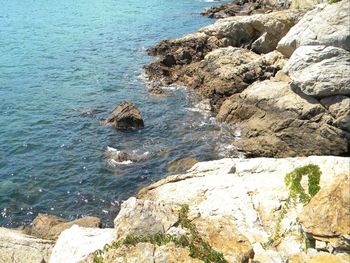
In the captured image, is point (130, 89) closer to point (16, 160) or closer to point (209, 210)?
point (16, 160)

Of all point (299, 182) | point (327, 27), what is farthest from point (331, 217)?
point (327, 27)

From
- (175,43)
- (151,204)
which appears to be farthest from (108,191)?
(175,43)

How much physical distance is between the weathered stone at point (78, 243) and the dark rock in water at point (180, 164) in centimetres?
1018

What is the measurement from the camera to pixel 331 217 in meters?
11.6

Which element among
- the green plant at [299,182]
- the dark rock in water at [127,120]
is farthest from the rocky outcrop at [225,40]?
the green plant at [299,182]

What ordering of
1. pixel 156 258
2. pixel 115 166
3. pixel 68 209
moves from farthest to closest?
pixel 115 166, pixel 68 209, pixel 156 258

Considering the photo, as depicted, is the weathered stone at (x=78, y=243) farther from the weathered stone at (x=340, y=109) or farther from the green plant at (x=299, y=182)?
the weathered stone at (x=340, y=109)

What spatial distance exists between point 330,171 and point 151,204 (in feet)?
21.7

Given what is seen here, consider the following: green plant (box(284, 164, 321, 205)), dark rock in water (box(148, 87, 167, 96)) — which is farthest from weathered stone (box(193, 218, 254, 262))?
dark rock in water (box(148, 87, 167, 96))

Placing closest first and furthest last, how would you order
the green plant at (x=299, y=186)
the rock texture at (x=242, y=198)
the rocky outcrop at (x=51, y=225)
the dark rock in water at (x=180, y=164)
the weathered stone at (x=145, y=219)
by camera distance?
the rock texture at (x=242, y=198)
the weathered stone at (x=145, y=219)
the green plant at (x=299, y=186)
the rocky outcrop at (x=51, y=225)
the dark rock in water at (x=180, y=164)

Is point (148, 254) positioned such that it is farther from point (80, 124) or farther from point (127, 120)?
point (80, 124)

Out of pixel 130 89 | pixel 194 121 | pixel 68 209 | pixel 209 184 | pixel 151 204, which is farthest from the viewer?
pixel 130 89

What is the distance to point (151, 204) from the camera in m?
13.9

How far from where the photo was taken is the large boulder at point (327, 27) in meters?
23.7
